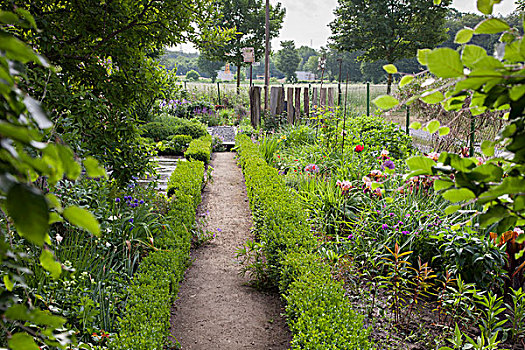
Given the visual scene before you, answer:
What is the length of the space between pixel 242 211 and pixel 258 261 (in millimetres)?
2148

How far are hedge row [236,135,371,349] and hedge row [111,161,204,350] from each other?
0.82 metres

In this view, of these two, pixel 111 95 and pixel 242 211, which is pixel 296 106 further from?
pixel 111 95

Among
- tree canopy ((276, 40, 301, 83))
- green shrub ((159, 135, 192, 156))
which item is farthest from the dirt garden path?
tree canopy ((276, 40, 301, 83))

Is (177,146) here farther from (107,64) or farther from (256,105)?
(107,64)

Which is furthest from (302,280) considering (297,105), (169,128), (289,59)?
(289,59)

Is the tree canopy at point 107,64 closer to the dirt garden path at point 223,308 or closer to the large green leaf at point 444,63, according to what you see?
the dirt garden path at point 223,308

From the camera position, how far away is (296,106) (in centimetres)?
1148

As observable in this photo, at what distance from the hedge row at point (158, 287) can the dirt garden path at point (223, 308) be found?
24cm

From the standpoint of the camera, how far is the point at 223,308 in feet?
11.1

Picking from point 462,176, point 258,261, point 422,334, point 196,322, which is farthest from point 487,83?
point 258,261

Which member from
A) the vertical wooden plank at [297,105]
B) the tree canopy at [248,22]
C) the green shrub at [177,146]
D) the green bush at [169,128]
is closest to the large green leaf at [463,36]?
the green shrub at [177,146]

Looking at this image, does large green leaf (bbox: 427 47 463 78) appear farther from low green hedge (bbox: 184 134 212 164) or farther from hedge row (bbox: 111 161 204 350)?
low green hedge (bbox: 184 134 212 164)

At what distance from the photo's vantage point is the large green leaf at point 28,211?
417 mm

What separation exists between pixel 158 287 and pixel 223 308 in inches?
31.5
